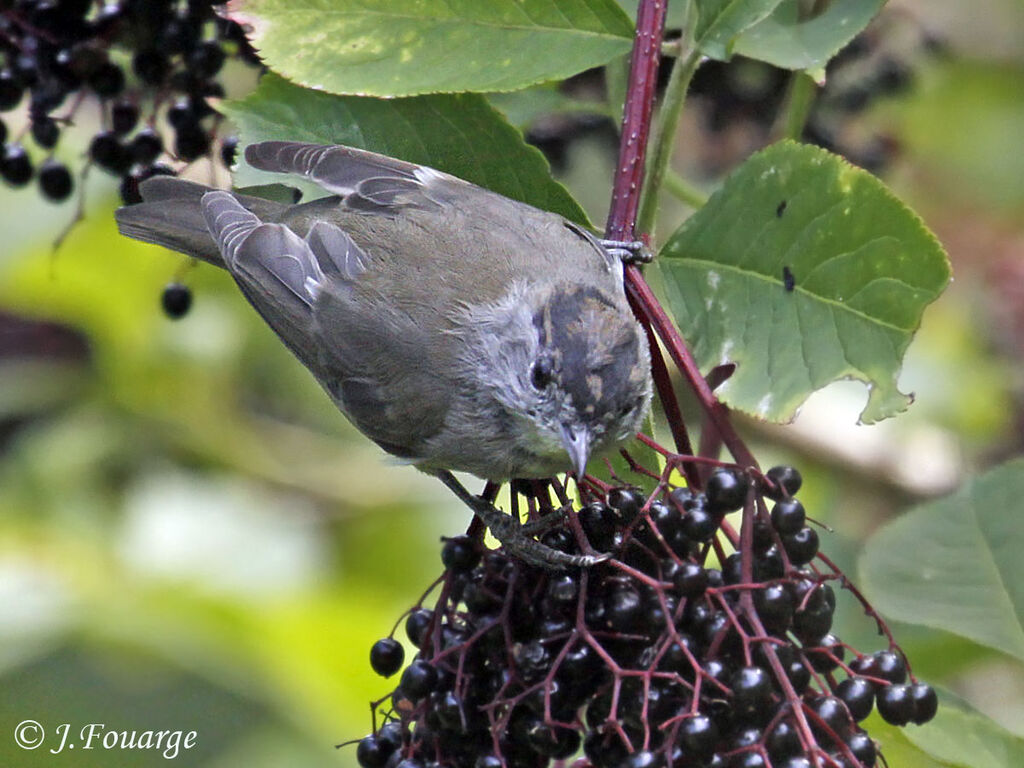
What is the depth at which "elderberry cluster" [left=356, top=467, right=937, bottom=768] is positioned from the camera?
5.81 ft

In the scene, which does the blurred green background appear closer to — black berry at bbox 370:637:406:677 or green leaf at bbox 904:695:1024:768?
black berry at bbox 370:637:406:677

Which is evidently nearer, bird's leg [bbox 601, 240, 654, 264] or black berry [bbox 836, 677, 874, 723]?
black berry [bbox 836, 677, 874, 723]

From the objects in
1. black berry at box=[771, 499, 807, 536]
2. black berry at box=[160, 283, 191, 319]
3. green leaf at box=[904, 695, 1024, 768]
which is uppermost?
black berry at box=[771, 499, 807, 536]

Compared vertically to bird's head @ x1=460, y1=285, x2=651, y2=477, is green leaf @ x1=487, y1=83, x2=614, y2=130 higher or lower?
higher

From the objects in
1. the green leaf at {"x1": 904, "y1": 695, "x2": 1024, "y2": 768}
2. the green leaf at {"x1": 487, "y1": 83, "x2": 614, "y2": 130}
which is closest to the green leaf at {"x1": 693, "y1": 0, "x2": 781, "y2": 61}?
the green leaf at {"x1": 487, "y1": 83, "x2": 614, "y2": 130}

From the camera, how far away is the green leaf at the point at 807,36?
2.21m

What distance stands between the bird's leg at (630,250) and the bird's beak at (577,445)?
0.33 m

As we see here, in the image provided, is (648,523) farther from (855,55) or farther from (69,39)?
(855,55)

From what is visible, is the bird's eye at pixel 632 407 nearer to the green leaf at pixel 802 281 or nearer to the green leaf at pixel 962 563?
the green leaf at pixel 802 281

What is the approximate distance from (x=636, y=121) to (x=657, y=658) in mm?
954

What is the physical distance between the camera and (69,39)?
8.75 ft

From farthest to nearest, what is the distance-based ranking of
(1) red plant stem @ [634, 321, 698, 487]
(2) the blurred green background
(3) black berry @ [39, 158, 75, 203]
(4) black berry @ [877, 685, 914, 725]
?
(2) the blurred green background, (3) black berry @ [39, 158, 75, 203], (1) red plant stem @ [634, 321, 698, 487], (4) black berry @ [877, 685, 914, 725]

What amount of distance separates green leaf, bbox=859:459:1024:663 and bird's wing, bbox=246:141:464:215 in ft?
3.82

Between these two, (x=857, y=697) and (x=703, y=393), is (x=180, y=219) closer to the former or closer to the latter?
(x=703, y=393)
